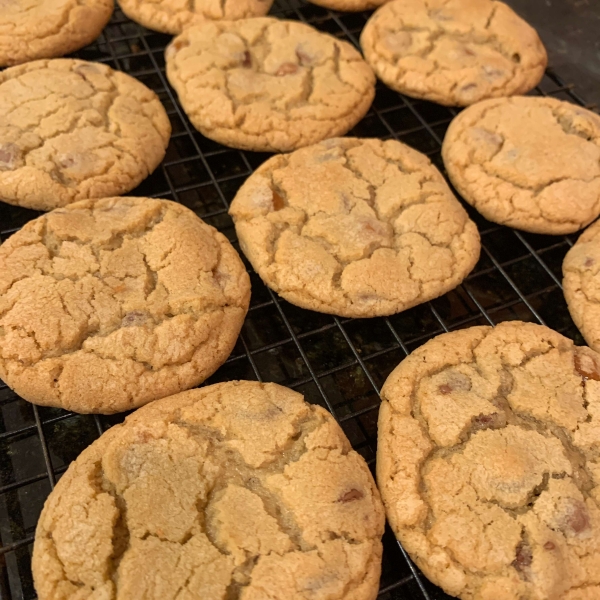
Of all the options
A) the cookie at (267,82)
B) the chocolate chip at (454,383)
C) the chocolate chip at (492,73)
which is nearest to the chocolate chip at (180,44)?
the cookie at (267,82)

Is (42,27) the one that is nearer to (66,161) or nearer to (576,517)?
(66,161)

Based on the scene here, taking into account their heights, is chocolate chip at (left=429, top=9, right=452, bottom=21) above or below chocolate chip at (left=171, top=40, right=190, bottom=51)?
above

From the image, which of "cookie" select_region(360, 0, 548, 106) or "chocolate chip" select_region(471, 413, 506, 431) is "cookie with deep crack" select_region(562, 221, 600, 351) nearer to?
"chocolate chip" select_region(471, 413, 506, 431)

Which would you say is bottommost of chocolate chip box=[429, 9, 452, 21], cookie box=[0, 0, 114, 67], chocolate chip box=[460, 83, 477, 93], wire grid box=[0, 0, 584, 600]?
wire grid box=[0, 0, 584, 600]

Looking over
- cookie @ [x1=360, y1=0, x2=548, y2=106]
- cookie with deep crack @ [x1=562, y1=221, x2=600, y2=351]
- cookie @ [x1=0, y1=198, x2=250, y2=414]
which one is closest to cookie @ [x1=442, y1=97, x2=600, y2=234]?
cookie with deep crack @ [x1=562, y1=221, x2=600, y2=351]

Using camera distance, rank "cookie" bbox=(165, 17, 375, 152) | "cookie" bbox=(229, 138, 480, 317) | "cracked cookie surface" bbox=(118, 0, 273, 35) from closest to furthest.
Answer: "cookie" bbox=(229, 138, 480, 317) < "cookie" bbox=(165, 17, 375, 152) < "cracked cookie surface" bbox=(118, 0, 273, 35)

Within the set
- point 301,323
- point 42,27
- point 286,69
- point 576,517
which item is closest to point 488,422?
point 576,517
